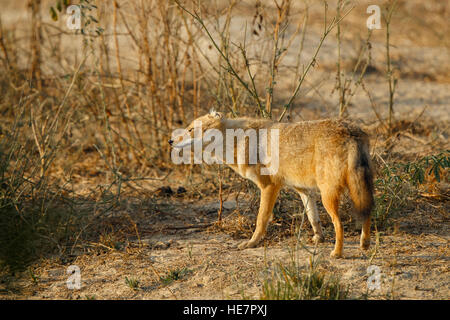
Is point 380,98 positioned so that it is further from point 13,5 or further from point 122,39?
point 13,5

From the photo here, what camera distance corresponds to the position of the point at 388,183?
598 cm

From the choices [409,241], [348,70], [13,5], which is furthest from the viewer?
[13,5]

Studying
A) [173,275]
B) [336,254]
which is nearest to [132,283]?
[173,275]

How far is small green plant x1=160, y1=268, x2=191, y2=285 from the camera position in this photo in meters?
5.16

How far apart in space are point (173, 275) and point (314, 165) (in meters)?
1.63

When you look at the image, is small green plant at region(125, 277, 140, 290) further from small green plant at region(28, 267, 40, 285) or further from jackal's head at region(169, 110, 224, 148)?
jackal's head at region(169, 110, 224, 148)

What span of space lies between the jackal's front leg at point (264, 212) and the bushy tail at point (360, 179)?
888 mm

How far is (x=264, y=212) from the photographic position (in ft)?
18.6

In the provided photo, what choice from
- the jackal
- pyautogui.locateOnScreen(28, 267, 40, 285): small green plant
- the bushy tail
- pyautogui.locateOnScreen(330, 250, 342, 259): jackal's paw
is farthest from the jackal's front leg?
pyautogui.locateOnScreen(28, 267, 40, 285): small green plant

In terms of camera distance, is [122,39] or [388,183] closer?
[388,183]

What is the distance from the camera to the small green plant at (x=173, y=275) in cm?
516
